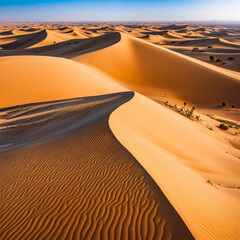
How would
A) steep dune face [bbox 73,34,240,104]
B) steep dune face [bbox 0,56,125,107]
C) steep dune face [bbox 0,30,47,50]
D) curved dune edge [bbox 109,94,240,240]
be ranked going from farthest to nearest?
steep dune face [bbox 0,30,47,50] → steep dune face [bbox 73,34,240,104] → steep dune face [bbox 0,56,125,107] → curved dune edge [bbox 109,94,240,240]

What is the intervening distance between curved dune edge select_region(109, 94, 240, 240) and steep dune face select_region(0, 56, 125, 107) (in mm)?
7689

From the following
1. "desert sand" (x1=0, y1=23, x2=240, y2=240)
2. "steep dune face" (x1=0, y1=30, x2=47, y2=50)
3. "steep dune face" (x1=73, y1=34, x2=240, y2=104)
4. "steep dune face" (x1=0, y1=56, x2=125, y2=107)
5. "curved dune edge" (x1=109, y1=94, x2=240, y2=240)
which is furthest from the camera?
"steep dune face" (x1=0, y1=30, x2=47, y2=50)

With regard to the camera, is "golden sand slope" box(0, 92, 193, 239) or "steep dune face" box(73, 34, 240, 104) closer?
"golden sand slope" box(0, 92, 193, 239)

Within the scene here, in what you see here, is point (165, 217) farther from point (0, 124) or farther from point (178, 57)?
point (178, 57)

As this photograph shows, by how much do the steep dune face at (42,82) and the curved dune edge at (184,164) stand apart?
769cm

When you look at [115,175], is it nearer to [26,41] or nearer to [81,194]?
[81,194]

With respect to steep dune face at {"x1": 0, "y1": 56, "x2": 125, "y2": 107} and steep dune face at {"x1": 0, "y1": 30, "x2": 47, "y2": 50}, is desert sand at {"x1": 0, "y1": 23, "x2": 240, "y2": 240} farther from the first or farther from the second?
steep dune face at {"x1": 0, "y1": 30, "x2": 47, "y2": 50}

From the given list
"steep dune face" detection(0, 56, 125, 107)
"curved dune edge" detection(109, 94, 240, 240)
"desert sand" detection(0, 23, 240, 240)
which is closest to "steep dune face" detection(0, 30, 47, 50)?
"steep dune face" detection(0, 56, 125, 107)

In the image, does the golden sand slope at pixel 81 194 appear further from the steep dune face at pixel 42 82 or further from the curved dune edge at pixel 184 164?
the steep dune face at pixel 42 82

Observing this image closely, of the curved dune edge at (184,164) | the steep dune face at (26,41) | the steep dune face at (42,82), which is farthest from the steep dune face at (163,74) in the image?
the steep dune face at (26,41)

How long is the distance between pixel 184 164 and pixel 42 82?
14.0 meters

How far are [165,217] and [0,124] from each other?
10.4 metres

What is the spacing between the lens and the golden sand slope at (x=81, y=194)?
3.69 metres

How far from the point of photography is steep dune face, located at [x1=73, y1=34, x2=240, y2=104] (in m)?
22.9
